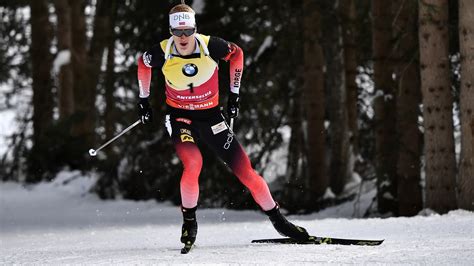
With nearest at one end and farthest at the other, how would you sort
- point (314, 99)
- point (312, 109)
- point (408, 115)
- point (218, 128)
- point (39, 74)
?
point (218, 128), point (408, 115), point (314, 99), point (312, 109), point (39, 74)

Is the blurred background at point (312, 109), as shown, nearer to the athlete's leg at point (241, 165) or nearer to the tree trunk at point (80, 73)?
the tree trunk at point (80, 73)

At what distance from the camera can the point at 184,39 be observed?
7.23 meters

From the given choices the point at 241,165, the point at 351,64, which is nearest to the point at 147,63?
the point at 241,165

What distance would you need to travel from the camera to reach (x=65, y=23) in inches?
845

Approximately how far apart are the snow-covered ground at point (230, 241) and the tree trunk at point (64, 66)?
7222 millimetres

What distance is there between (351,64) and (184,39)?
9265mm

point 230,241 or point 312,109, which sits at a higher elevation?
point 312,109

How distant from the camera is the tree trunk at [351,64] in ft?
50.7

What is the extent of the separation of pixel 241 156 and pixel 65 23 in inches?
592

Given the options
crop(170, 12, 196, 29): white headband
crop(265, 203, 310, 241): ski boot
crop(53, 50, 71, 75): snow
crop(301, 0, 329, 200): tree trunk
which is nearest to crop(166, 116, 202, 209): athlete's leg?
crop(265, 203, 310, 241): ski boot

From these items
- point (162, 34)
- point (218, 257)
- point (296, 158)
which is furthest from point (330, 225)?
point (296, 158)

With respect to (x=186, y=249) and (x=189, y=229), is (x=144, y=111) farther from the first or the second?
(x=186, y=249)

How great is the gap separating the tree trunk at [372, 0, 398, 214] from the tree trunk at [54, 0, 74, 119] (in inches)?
403

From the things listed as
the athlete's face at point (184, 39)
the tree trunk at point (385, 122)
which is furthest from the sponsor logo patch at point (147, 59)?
the tree trunk at point (385, 122)
